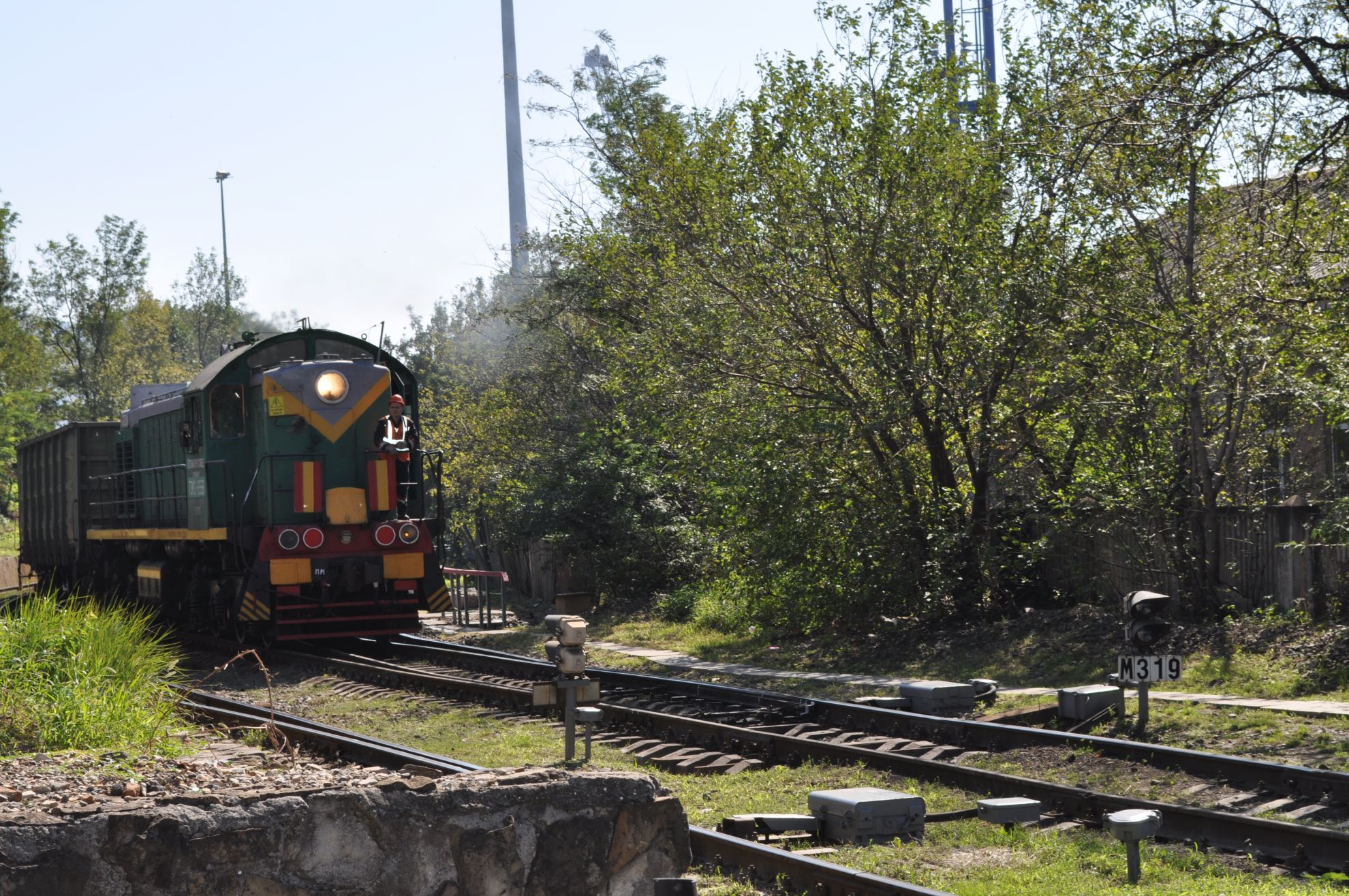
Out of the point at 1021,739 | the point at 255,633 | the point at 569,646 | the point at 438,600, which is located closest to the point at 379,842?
the point at 569,646

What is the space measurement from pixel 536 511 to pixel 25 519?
34.5 ft

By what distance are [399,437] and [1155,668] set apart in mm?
9287

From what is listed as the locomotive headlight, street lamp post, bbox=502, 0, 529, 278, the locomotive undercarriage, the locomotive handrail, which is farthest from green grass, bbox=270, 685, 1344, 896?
street lamp post, bbox=502, 0, 529, 278

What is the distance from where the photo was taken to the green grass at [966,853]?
5969 millimetres

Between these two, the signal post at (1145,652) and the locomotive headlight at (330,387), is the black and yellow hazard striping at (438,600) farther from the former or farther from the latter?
the signal post at (1145,652)

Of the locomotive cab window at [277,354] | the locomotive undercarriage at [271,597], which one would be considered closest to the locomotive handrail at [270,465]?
the locomotive undercarriage at [271,597]

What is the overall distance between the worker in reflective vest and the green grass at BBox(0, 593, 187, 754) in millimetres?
4613

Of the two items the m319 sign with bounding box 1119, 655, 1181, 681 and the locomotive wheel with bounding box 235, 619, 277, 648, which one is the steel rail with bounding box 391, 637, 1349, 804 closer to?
the m319 sign with bounding box 1119, 655, 1181, 681

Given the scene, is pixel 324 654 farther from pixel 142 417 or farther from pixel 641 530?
pixel 641 530

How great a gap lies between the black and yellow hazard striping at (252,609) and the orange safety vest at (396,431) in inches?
92.0

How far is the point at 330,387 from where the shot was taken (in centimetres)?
1542

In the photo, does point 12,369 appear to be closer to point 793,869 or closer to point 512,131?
point 512,131

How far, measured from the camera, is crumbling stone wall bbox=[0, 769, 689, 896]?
177 inches

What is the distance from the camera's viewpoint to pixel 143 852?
4555mm
